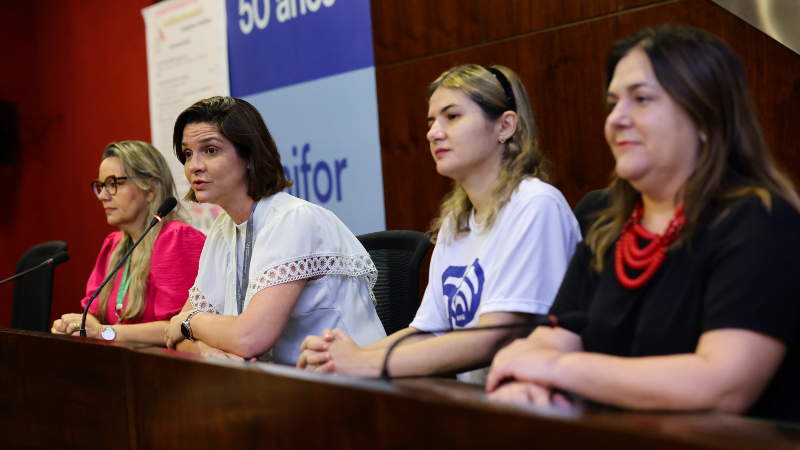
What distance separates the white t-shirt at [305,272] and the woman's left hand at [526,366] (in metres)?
0.95

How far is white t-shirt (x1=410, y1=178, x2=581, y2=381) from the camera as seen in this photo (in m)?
1.52

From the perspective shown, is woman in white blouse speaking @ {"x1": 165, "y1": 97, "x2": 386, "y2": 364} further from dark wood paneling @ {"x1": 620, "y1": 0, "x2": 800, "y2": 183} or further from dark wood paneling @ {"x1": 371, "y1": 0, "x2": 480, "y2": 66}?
dark wood paneling @ {"x1": 620, "y1": 0, "x2": 800, "y2": 183}

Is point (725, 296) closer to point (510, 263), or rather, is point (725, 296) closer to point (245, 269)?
point (510, 263)

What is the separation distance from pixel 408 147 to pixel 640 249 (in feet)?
7.22

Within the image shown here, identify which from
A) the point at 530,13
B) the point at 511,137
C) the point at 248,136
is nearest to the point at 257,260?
the point at 248,136

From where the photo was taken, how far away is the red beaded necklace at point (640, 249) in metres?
1.15

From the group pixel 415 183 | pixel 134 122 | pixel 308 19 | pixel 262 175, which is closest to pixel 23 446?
pixel 262 175

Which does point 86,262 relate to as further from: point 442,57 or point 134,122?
point 442,57

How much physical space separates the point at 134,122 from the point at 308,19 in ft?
5.81

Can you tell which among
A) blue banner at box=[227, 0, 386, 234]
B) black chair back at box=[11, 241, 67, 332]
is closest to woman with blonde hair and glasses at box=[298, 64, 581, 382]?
blue banner at box=[227, 0, 386, 234]

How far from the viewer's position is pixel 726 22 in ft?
7.62

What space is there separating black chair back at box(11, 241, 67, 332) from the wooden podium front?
1.38 metres

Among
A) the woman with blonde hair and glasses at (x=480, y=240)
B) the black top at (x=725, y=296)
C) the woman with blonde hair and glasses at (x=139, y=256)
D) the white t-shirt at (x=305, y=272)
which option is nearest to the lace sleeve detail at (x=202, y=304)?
the white t-shirt at (x=305, y=272)

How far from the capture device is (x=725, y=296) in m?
1.01
